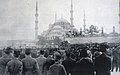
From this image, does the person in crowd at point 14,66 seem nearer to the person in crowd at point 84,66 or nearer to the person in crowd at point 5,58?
the person in crowd at point 5,58

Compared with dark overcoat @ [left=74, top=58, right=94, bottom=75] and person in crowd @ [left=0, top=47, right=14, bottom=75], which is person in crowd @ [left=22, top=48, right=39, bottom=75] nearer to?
person in crowd @ [left=0, top=47, right=14, bottom=75]

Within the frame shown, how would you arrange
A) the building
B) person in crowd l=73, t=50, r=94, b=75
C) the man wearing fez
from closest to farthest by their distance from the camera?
1. person in crowd l=73, t=50, r=94, b=75
2. the man wearing fez
3. the building

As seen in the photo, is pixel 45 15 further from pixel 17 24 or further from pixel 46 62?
pixel 46 62

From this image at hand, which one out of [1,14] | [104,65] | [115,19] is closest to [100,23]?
[115,19]

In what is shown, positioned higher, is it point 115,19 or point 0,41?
point 115,19

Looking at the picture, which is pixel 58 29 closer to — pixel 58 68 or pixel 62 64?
pixel 62 64

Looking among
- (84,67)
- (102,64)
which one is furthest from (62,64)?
(102,64)

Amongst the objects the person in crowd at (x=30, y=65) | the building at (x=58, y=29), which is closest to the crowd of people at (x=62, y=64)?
the person in crowd at (x=30, y=65)

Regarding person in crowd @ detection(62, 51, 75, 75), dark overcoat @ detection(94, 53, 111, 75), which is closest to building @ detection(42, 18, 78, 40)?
dark overcoat @ detection(94, 53, 111, 75)
